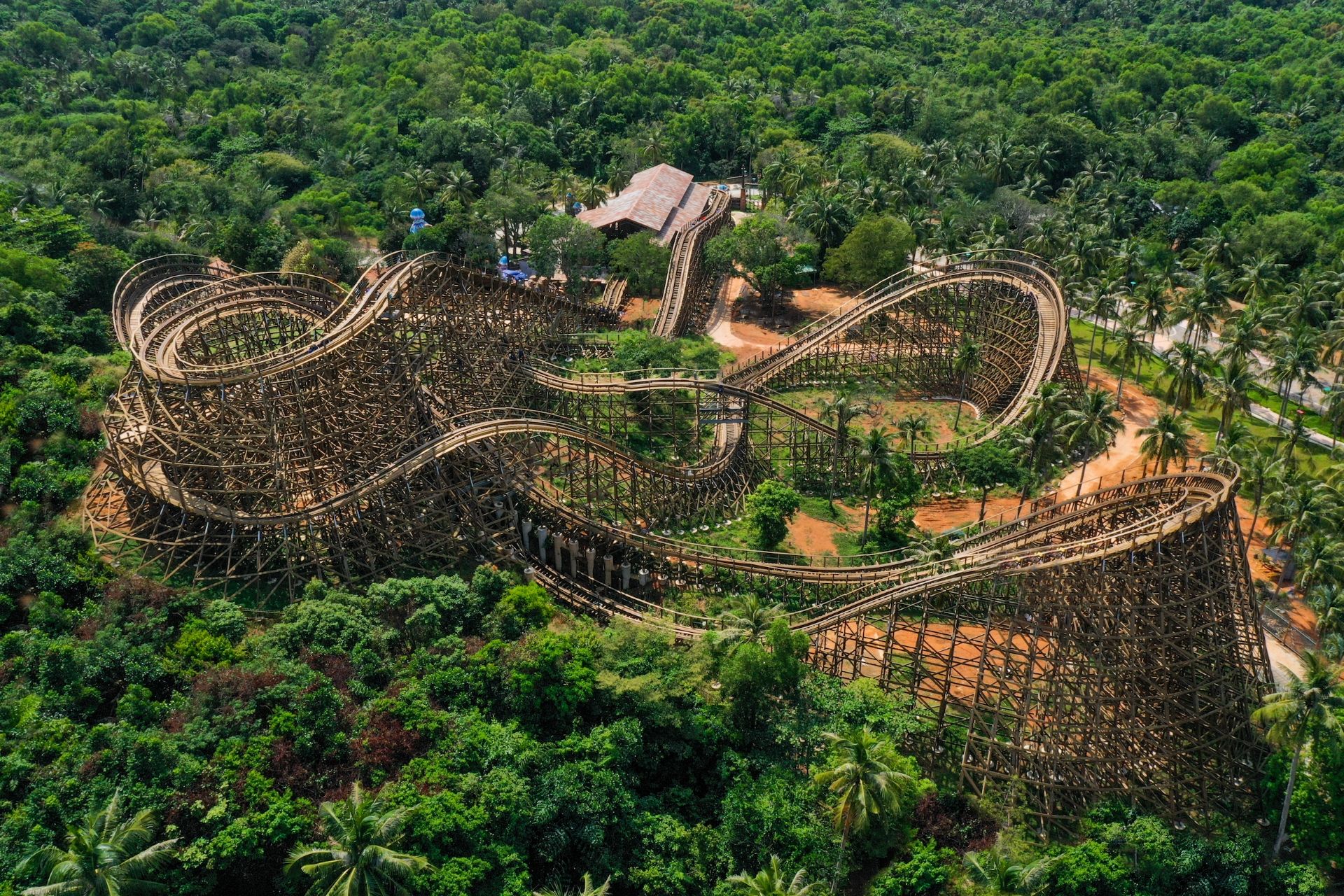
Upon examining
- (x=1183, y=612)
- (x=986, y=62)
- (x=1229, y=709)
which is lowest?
(x=1229, y=709)

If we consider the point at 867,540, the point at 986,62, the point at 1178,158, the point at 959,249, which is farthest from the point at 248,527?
the point at 986,62

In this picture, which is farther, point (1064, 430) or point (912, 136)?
point (912, 136)

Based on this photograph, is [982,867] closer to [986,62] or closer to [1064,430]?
[1064,430]

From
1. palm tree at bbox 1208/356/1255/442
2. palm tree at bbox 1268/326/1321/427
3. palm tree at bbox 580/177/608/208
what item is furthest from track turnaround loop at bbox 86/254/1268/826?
palm tree at bbox 580/177/608/208

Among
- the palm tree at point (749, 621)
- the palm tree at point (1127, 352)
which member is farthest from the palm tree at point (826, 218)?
the palm tree at point (749, 621)

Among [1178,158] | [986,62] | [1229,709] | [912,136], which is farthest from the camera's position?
[986,62]

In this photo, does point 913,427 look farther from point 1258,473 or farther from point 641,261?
point 641,261

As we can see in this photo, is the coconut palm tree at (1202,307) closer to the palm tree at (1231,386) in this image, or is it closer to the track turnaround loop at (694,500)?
the palm tree at (1231,386)
